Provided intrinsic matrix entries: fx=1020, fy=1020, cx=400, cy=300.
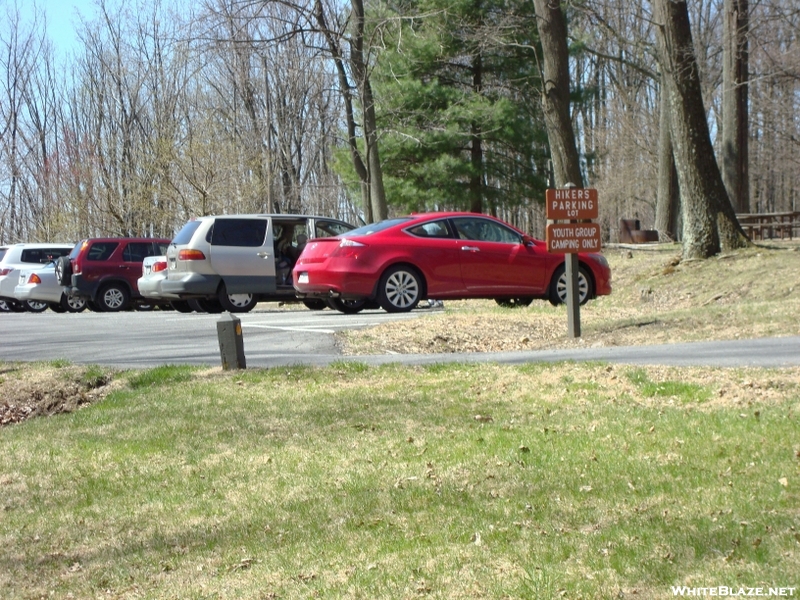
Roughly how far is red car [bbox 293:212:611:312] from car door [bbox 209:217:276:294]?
2306mm

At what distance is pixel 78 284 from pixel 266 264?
735cm

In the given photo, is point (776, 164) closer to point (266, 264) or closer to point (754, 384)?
point (266, 264)

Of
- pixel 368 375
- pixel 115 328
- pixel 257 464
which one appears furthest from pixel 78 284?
pixel 257 464

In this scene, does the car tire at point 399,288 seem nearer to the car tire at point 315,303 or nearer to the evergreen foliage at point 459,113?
the car tire at point 315,303

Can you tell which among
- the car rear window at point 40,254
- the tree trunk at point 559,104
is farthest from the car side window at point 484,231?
the car rear window at point 40,254

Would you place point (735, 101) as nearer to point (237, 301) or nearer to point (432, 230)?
point (432, 230)

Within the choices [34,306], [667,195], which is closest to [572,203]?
[667,195]

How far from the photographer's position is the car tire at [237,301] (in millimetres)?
19156

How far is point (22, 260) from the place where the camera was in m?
27.4

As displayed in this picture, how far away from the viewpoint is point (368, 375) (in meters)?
9.27

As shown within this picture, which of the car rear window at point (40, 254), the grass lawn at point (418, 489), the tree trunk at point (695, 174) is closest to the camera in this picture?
the grass lawn at point (418, 489)

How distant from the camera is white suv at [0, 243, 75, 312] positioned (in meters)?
27.2

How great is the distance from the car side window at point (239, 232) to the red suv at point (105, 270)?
255 inches

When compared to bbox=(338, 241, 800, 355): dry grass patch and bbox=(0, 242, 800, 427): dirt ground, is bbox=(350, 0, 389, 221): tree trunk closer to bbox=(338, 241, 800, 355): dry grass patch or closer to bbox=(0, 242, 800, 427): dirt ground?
bbox=(0, 242, 800, 427): dirt ground
